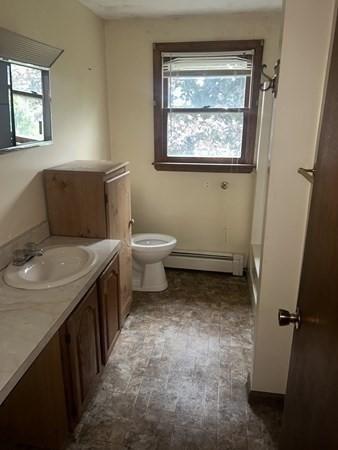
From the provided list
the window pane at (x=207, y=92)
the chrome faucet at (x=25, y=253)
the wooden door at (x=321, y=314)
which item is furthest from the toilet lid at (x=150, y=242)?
the wooden door at (x=321, y=314)

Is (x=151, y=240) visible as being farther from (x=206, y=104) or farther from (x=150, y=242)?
(x=206, y=104)

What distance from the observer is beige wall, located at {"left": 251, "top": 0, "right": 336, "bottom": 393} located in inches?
57.4

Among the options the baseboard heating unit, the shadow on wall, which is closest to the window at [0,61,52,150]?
the shadow on wall

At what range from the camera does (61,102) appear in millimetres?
2400

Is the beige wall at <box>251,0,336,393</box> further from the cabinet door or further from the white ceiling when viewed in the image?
the white ceiling

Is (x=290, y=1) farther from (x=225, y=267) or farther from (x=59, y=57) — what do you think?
(x=225, y=267)

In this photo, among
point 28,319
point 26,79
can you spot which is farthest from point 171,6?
point 28,319

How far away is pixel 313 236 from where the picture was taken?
38.7 inches

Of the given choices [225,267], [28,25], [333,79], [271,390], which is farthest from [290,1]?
[225,267]

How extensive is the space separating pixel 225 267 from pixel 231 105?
1.56m

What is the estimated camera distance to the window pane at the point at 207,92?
10.2 feet

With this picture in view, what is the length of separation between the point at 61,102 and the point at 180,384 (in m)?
2.00

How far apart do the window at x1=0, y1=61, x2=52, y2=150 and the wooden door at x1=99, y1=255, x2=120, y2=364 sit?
0.88 metres

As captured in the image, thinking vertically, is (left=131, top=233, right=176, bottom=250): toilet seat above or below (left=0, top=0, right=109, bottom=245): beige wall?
below
